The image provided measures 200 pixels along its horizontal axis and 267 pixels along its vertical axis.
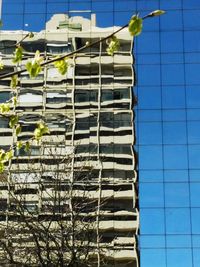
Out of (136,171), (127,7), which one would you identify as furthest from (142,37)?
(136,171)

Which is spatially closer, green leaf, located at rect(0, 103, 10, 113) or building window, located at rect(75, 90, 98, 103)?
green leaf, located at rect(0, 103, 10, 113)

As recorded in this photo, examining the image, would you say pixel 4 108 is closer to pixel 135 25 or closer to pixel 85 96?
pixel 135 25

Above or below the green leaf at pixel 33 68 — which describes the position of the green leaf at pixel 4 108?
below

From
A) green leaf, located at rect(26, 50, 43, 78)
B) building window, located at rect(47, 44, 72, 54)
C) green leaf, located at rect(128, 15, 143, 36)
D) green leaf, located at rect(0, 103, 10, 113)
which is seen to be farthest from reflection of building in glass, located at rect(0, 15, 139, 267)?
green leaf, located at rect(128, 15, 143, 36)

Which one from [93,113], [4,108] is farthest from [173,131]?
[4,108]

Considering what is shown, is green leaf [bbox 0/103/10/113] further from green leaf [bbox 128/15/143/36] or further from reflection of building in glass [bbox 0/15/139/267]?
reflection of building in glass [bbox 0/15/139/267]

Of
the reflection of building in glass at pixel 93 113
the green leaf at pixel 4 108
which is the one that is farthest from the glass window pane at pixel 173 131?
the green leaf at pixel 4 108

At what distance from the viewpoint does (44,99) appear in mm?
44812

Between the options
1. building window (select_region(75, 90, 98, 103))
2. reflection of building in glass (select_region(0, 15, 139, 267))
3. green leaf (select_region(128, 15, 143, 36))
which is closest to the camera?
green leaf (select_region(128, 15, 143, 36))

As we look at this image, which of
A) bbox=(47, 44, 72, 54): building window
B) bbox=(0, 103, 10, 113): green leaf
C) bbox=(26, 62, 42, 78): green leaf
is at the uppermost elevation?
bbox=(47, 44, 72, 54): building window

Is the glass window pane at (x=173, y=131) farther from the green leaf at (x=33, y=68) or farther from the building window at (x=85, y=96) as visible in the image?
the green leaf at (x=33, y=68)

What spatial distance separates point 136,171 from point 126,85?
6761mm

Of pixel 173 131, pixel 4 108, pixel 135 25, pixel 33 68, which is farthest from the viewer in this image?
pixel 173 131

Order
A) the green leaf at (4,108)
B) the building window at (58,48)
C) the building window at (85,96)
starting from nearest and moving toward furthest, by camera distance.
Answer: the green leaf at (4,108), the building window at (85,96), the building window at (58,48)
